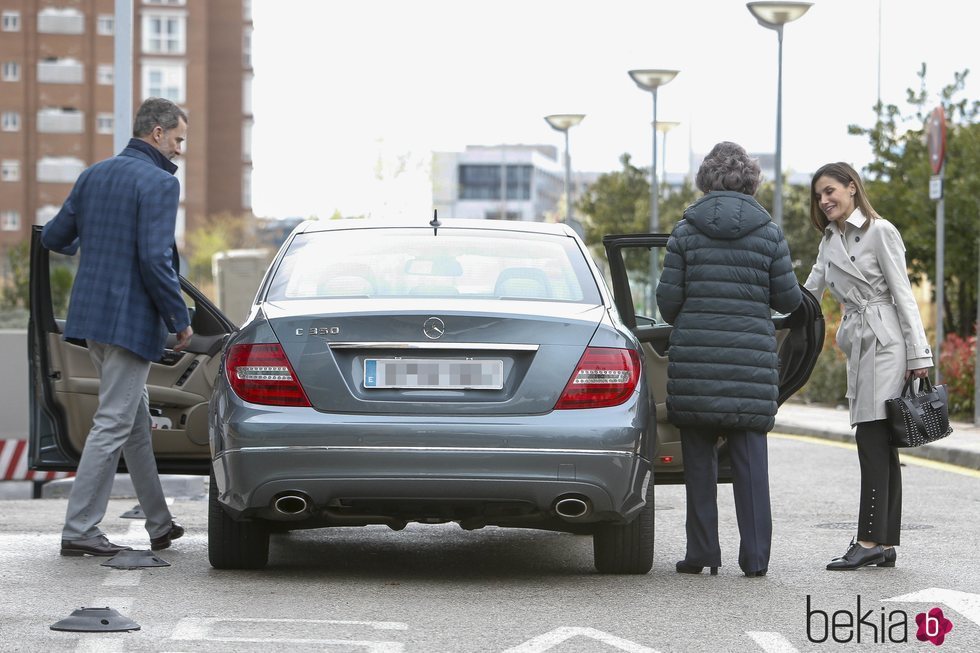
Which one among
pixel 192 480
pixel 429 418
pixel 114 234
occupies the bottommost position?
pixel 192 480

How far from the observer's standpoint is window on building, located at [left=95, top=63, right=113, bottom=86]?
89750 millimetres

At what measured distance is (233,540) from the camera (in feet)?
23.9

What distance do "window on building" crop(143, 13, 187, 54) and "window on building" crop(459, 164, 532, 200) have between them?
65.5m

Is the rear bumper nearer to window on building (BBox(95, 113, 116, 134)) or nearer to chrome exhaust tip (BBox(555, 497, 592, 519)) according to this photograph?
chrome exhaust tip (BBox(555, 497, 592, 519))

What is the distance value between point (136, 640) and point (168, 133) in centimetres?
305

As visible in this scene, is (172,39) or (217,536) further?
(172,39)

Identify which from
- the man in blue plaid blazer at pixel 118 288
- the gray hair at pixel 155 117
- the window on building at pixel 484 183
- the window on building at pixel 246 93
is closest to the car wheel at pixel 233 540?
the man in blue plaid blazer at pixel 118 288

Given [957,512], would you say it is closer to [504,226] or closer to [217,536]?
[504,226]

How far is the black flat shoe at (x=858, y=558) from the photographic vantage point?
766 centimetres

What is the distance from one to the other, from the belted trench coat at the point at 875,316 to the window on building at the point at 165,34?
290 ft

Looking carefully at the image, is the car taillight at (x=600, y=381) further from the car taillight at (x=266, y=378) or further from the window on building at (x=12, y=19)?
the window on building at (x=12, y=19)

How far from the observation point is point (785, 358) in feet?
26.0

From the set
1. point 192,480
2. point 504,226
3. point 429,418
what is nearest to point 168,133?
point 504,226

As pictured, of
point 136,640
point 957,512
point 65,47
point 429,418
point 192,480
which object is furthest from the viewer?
point 65,47
